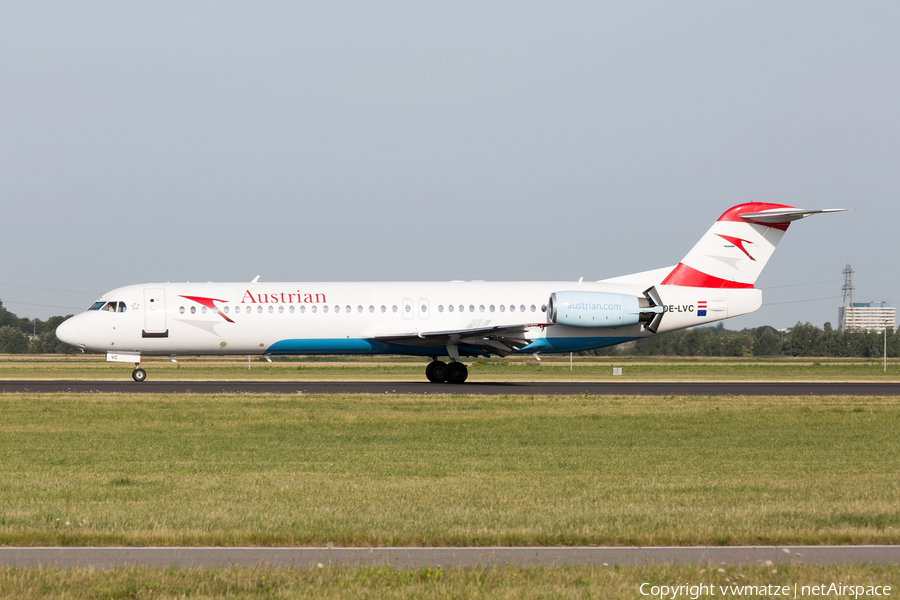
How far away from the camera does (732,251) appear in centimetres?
3609

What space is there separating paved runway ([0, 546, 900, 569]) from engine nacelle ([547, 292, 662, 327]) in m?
25.9

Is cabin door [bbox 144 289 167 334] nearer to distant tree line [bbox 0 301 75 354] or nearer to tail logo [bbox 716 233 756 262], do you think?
tail logo [bbox 716 233 756 262]

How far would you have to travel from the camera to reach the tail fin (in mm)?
36094

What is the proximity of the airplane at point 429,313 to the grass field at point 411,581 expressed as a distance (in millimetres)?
26160

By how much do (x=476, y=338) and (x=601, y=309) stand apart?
195 inches

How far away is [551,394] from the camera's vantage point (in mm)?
29125

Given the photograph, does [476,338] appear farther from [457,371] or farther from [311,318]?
[311,318]

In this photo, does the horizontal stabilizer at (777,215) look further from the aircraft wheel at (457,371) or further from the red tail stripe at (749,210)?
the aircraft wheel at (457,371)

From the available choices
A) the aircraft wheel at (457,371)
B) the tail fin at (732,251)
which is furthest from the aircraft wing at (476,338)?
the tail fin at (732,251)

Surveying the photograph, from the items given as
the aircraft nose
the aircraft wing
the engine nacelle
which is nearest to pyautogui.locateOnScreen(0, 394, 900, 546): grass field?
the aircraft wing

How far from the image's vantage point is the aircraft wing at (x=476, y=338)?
33.6 metres

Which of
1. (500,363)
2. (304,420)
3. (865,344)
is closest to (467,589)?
(304,420)

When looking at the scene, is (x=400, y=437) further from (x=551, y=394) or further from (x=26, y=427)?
A: (x=551, y=394)

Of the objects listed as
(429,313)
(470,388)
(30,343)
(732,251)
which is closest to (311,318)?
(429,313)
